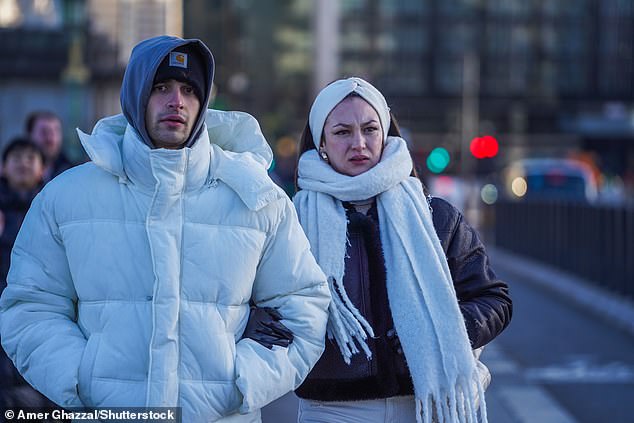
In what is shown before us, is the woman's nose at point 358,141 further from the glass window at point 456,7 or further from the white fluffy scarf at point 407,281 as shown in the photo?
the glass window at point 456,7

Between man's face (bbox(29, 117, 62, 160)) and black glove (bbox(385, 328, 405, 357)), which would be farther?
man's face (bbox(29, 117, 62, 160))

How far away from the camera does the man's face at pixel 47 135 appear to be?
25.1 ft

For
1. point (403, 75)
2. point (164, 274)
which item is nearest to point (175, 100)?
point (164, 274)

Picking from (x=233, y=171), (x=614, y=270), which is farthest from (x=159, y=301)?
(x=614, y=270)

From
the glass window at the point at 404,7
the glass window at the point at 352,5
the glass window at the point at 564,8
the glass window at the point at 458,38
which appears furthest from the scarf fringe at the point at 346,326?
the glass window at the point at 564,8

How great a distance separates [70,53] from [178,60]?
70.2 feet

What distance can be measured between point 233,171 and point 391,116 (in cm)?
96

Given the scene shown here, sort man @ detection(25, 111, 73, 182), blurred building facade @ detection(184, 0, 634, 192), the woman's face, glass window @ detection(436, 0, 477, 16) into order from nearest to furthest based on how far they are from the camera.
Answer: the woman's face → man @ detection(25, 111, 73, 182) → blurred building facade @ detection(184, 0, 634, 192) → glass window @ detection(436, 0, 477, 16)

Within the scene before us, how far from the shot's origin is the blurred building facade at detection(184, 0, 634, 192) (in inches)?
3418

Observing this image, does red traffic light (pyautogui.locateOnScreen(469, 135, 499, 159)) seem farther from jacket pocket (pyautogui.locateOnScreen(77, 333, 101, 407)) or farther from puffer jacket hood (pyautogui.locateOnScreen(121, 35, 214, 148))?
jacket pocket (pyautogui.locateOnScreen(77, 333, 101, 407))

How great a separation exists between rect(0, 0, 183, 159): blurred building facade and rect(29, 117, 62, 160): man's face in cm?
1455

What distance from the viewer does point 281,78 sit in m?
90.2

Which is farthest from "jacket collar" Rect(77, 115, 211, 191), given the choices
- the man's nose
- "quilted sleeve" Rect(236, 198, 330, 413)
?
"quilted sleeve" Rect(236, 198, 330, 413)

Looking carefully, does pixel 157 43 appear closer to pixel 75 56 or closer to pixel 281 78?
pixel 75 56
